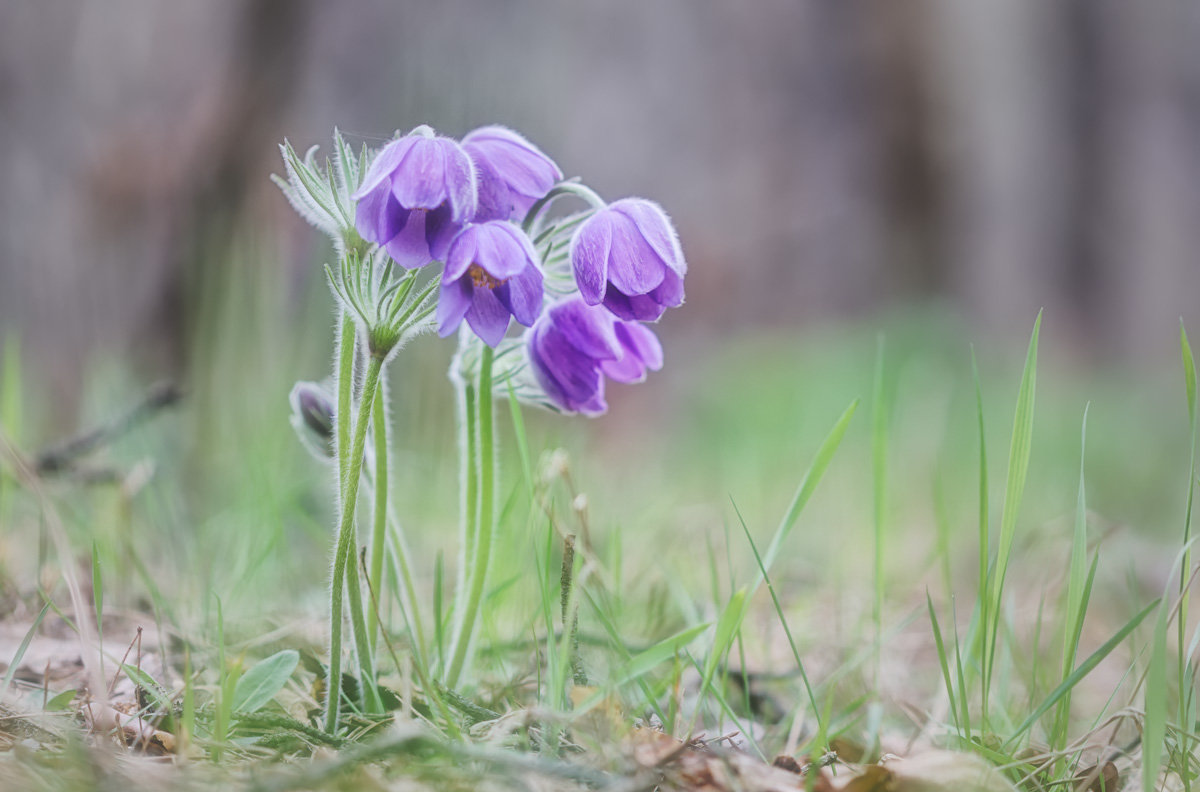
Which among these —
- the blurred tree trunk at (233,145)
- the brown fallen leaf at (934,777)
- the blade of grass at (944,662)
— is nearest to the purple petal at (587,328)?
the blade of grass at (944,662)

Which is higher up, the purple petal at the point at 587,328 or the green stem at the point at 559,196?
the green stem at the point at 559,196

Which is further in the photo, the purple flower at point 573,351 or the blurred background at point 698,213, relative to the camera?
the blurred background at point 698,213

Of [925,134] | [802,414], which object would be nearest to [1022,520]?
[802,414]

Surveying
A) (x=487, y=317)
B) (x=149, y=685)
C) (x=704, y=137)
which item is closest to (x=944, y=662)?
(x=487, y=317)

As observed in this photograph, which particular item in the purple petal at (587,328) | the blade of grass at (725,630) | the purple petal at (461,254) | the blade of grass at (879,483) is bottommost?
the blade of grass at (725,630)

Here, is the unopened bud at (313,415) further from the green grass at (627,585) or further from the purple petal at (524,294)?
the purple petal at (524,294)

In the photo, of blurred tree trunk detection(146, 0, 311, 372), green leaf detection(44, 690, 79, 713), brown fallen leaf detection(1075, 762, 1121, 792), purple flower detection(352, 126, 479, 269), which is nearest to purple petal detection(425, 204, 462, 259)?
purple flower detection(352, 126, 479, 269)

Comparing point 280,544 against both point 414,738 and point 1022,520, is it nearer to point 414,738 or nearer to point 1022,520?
point 414,738
